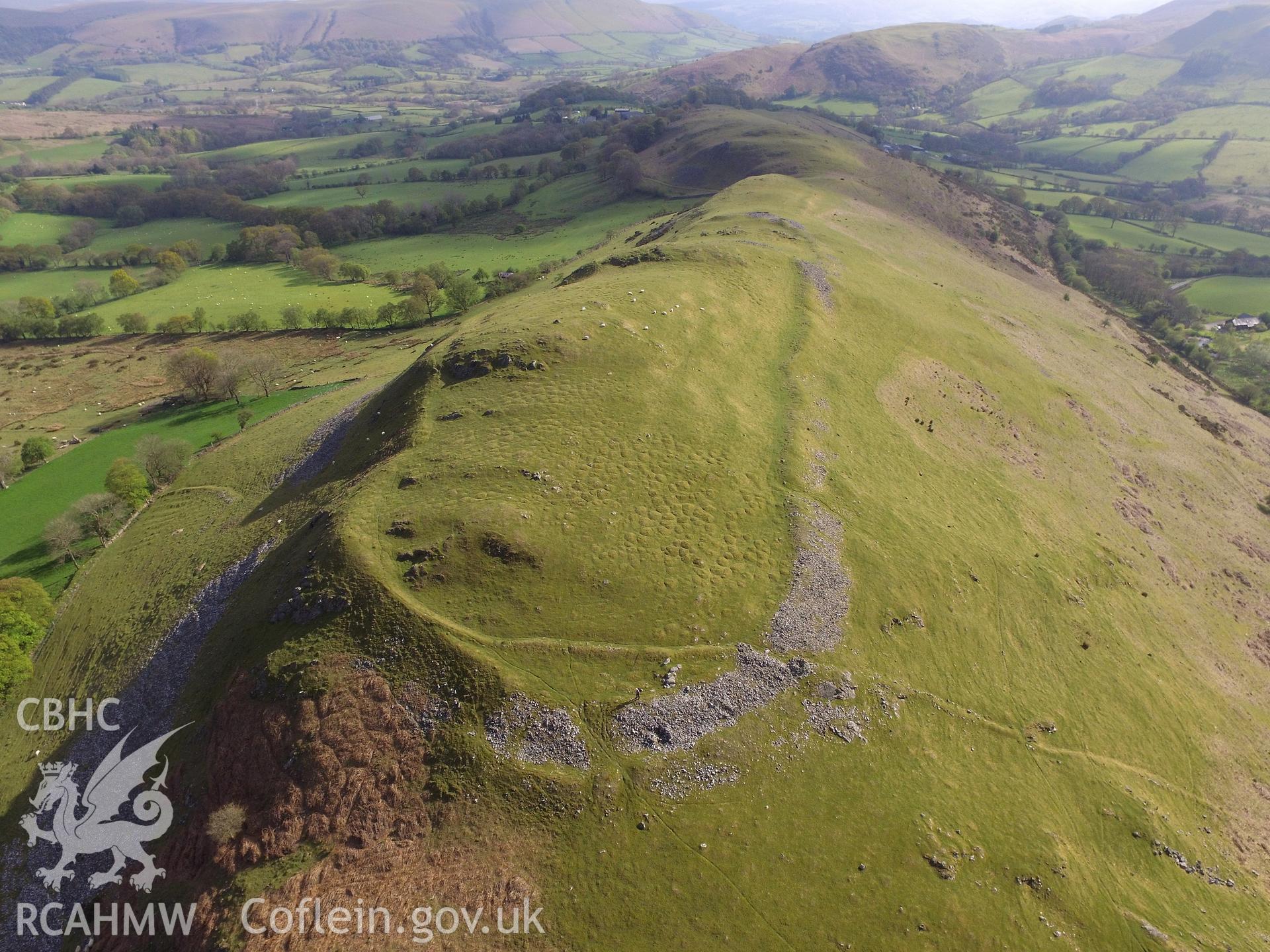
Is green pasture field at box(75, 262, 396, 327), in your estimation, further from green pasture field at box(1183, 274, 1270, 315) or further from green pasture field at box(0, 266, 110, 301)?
green pasture field at box(1183, 274, 1270, 315)

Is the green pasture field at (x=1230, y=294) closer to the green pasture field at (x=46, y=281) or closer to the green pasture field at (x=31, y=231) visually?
the green pasture field at (x=46, y=281)

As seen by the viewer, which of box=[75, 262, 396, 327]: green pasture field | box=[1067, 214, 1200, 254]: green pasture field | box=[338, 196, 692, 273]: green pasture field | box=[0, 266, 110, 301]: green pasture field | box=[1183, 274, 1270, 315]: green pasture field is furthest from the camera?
box=[1067, 214, 1200, 254]: green pasture field

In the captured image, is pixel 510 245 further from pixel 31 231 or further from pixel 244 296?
pixel 31 231

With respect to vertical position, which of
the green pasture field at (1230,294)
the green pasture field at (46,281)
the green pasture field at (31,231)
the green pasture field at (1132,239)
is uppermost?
the green pasture field at (1132,239)

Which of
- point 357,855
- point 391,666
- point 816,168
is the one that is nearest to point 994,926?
point 357,855

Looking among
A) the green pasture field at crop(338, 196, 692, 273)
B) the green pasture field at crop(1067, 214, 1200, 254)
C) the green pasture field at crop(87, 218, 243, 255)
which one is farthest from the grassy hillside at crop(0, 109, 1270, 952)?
the green pasture field at crop(1067, 214, 1200, 254)

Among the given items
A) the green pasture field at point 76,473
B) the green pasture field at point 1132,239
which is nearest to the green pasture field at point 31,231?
the green pasture field at point 76,473
